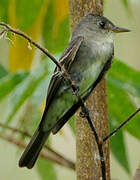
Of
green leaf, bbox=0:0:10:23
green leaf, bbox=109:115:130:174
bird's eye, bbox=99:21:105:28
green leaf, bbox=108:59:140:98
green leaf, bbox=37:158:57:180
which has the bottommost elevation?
green leaf, bbox=37:158:57:180

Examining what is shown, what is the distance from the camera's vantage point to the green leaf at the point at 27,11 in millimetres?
2371

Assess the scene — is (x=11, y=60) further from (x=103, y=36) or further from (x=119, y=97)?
(x=119, y=97)

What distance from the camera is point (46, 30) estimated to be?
257 cm

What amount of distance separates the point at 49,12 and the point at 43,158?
62 centimetres

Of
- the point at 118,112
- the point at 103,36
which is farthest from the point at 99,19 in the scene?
the point at 118,112

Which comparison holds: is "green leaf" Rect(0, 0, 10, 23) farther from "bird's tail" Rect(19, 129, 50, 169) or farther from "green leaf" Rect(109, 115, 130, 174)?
"green leaf" Rect(109, 115, 130, 174)

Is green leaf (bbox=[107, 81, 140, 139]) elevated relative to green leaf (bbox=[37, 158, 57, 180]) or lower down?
elevated

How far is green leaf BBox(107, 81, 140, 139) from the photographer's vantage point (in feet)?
6.80

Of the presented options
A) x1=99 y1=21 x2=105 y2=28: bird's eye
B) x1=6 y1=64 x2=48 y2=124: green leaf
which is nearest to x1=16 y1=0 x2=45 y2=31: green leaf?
x1=99 y1=21 x2=105 y2=28: bird's eye

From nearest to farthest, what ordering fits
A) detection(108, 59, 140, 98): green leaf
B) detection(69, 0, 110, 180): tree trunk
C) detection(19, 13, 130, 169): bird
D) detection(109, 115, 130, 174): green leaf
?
detection(69, 0, 110, 180): tree trunk < detection(108, 59, 140, 98): green leaf < detection(19, 13, 130, 169): bird < detection(109, 115, 130, 174): green leaf

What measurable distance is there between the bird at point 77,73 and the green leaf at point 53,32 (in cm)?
13

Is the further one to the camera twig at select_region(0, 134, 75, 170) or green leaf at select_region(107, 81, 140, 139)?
twig at select_region(0, 134, 75, 170)

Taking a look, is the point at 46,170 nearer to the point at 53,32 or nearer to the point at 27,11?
the point at 53,32

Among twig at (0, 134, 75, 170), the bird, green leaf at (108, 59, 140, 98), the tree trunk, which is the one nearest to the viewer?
the tree trunk
